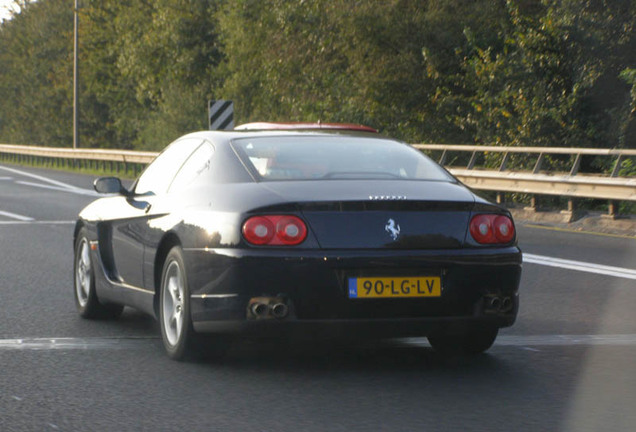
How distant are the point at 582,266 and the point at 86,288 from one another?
558cm

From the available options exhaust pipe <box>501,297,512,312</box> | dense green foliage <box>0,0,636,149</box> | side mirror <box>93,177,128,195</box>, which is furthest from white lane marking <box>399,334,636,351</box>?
dense green foliage <box>0,0,636,149</box>

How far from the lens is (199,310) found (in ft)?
22.1

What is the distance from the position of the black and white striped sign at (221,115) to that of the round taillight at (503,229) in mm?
22769

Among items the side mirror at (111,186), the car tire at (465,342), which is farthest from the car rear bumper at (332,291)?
the side mirror at (111,186)

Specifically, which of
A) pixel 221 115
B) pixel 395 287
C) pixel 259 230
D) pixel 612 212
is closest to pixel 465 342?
pixel 395 287

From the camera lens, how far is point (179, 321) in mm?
7047

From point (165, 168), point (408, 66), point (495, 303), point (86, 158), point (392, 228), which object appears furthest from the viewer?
point (86, 158)

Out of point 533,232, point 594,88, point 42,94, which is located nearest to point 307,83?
point 594,88

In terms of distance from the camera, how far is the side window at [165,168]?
7922 mm

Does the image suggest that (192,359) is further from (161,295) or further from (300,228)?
(300,228)

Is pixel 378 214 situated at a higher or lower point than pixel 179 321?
higher

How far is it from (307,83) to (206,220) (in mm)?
28402

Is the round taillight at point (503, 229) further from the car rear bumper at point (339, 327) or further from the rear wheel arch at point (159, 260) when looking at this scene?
the rear wheel arch at point (159, 260)

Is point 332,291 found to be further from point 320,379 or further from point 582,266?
point 582,266
